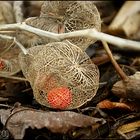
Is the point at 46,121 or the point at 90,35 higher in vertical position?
the point at 90,35

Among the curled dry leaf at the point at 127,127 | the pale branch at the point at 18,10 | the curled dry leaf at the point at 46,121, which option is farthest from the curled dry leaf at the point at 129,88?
the pale branch at the point at 18,10

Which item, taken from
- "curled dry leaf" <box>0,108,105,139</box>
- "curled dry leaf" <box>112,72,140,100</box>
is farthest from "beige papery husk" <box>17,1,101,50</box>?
"curled dry leaf" <box>0,108,105,139</box>

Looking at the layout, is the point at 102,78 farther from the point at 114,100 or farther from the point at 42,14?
the point at 42,14

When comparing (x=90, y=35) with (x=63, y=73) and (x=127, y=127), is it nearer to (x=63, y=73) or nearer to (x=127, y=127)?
(x=63, y=73)

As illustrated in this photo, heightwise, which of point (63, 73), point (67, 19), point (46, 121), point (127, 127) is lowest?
point (127, 127)

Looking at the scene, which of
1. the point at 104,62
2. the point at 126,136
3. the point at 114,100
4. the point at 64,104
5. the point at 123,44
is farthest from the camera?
the point at 104,62

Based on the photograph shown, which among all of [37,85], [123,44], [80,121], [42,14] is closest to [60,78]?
[37,85]

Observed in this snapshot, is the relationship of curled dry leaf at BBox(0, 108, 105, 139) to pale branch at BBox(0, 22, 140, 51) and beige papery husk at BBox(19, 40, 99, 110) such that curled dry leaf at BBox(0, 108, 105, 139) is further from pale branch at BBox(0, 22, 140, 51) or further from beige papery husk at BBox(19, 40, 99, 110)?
pale branch at BBox(0, 22, 140, 51)

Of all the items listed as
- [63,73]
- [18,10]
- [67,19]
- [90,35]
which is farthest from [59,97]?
[18,10]
